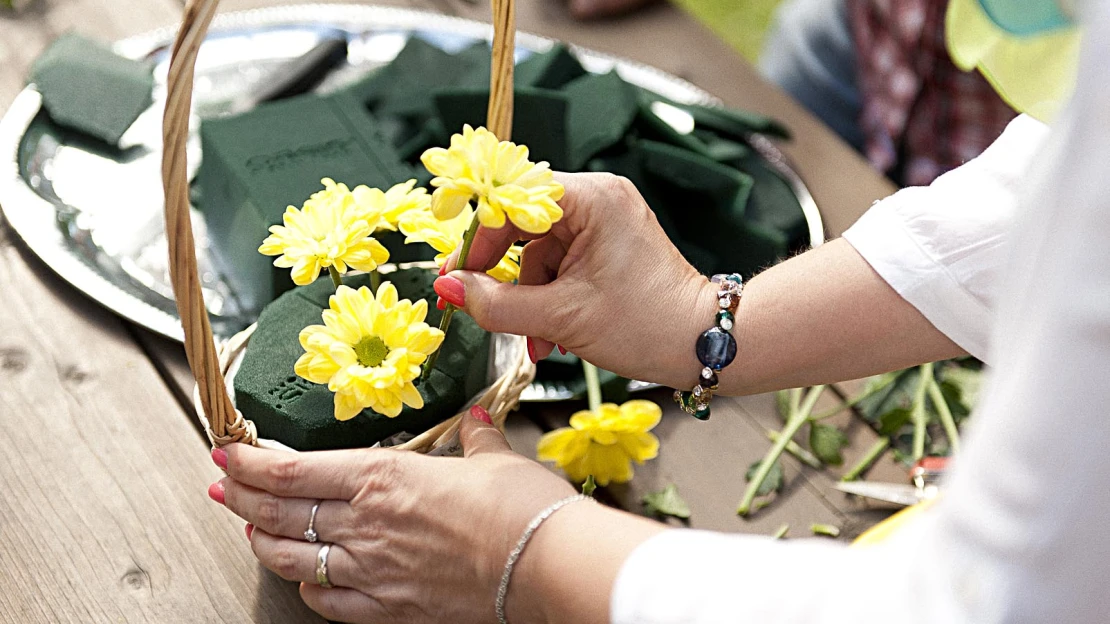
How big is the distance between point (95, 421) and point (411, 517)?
299 mm

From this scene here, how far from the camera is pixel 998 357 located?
39 cm

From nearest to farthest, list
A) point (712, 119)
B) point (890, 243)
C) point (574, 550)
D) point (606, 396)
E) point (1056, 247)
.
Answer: point (1056, 247)
point (574, 550)
point (890, 243)
point (606, 396)
point (712, 119)

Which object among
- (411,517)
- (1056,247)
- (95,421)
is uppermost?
(1056,247)

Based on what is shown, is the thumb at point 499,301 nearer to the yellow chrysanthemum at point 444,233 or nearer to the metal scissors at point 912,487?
the yellow chrysanthemum at point 444,233

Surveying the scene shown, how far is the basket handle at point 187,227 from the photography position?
0.45 metres

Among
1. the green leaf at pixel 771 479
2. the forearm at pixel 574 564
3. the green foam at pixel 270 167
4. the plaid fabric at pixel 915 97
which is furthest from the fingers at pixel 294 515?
the plaid fabric at pixel 915 97

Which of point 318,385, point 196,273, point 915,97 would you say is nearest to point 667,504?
point 318,385

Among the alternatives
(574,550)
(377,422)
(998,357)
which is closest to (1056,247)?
(998,357)

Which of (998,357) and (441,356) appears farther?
(441,356)

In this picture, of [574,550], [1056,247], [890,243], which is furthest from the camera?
[890,243]

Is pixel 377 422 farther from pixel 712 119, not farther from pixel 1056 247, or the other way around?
pixel 712 119

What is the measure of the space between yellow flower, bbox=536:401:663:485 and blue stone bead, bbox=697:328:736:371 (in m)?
0.05

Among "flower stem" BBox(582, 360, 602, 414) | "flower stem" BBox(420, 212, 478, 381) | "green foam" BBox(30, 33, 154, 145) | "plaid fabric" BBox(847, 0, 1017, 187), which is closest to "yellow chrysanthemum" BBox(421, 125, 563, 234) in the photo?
"flower stem" BBox(420, 212, 478, 381)

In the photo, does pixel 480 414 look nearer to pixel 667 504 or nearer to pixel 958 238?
pixel 667 504
